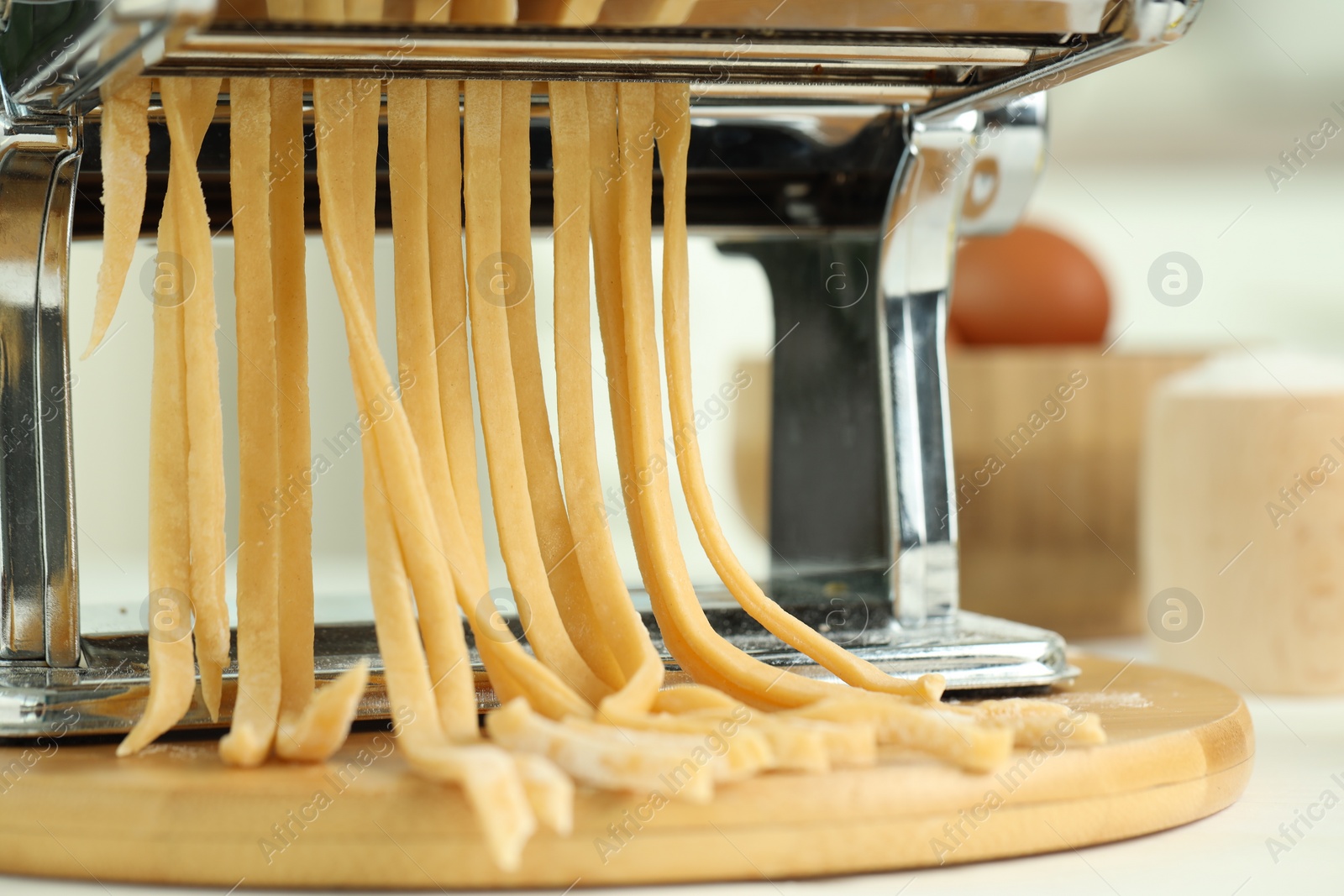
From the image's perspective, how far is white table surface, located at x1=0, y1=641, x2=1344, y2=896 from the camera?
45cm

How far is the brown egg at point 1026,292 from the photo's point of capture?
117cm

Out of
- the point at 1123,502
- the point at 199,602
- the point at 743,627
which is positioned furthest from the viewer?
the point at 1123,502

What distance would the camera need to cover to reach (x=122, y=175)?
56cm

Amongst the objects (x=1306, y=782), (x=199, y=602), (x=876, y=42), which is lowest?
(x=1306, y=782)

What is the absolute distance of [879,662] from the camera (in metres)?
0.63

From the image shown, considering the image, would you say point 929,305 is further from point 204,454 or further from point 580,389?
point 204,454

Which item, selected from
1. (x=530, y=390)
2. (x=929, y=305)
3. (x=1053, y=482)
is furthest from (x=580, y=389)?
(x=1053, y=482)

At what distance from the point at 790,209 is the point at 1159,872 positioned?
40 cm

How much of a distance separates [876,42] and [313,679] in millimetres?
355

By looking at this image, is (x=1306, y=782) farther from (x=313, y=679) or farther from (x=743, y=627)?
(x=313, y=679)

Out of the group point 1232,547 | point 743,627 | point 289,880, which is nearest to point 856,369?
point 743,627

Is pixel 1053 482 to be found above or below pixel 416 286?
below

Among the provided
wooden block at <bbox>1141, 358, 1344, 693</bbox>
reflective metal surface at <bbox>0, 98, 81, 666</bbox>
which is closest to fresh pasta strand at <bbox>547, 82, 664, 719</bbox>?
reflective metal surface at <bbox>0, 98, 81, 666</bbox>

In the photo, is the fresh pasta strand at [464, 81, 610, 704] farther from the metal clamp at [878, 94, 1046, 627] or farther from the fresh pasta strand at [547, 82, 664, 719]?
the metal clamp at [878, 94, 1046, 627]
